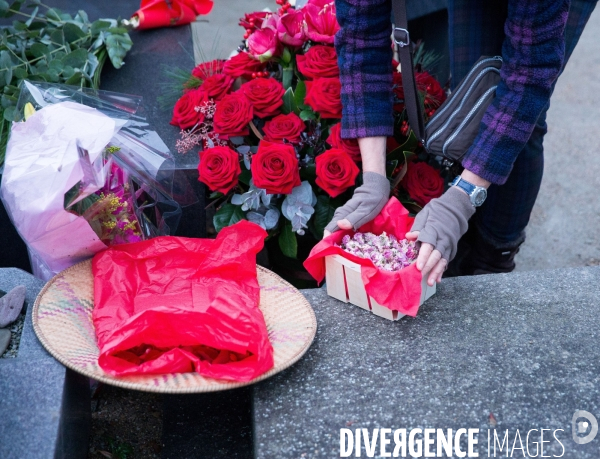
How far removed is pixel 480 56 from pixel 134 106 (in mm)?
1106

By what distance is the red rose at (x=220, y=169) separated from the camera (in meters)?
2.06

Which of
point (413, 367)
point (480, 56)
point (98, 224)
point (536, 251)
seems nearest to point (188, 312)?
point (98, 224)

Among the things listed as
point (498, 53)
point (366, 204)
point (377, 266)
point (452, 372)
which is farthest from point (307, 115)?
point (452, 372)

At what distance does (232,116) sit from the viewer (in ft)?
7.16

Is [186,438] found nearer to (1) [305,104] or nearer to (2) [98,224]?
(2) [98,224]

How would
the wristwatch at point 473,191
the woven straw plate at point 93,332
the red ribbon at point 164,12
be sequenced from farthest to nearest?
1. the red ribbon at point 164,12
2. the wristwatch at point 473,191
3. the woven straw plate at point 93,332

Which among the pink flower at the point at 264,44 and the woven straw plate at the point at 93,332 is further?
the pink flower at the point at 264,44

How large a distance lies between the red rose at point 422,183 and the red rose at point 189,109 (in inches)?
→ 30.5

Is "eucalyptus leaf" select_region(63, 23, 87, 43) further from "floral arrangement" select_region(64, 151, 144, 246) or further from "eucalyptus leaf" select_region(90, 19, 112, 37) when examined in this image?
"floral arrangement" select_region(64, 151, 144, 246)

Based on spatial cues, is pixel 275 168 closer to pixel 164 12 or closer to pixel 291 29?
pixel 291 29

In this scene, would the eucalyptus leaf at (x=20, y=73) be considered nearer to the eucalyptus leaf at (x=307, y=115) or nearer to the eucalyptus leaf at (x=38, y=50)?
the eucalyptus leaf at (x=38, y=50)

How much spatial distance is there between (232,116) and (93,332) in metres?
0.91

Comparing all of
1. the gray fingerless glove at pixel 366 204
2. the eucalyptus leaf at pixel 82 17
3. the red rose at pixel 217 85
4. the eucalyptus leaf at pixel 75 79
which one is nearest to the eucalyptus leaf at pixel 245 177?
the red rose at pixel 217 85

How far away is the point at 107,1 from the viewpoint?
343 centimetres
